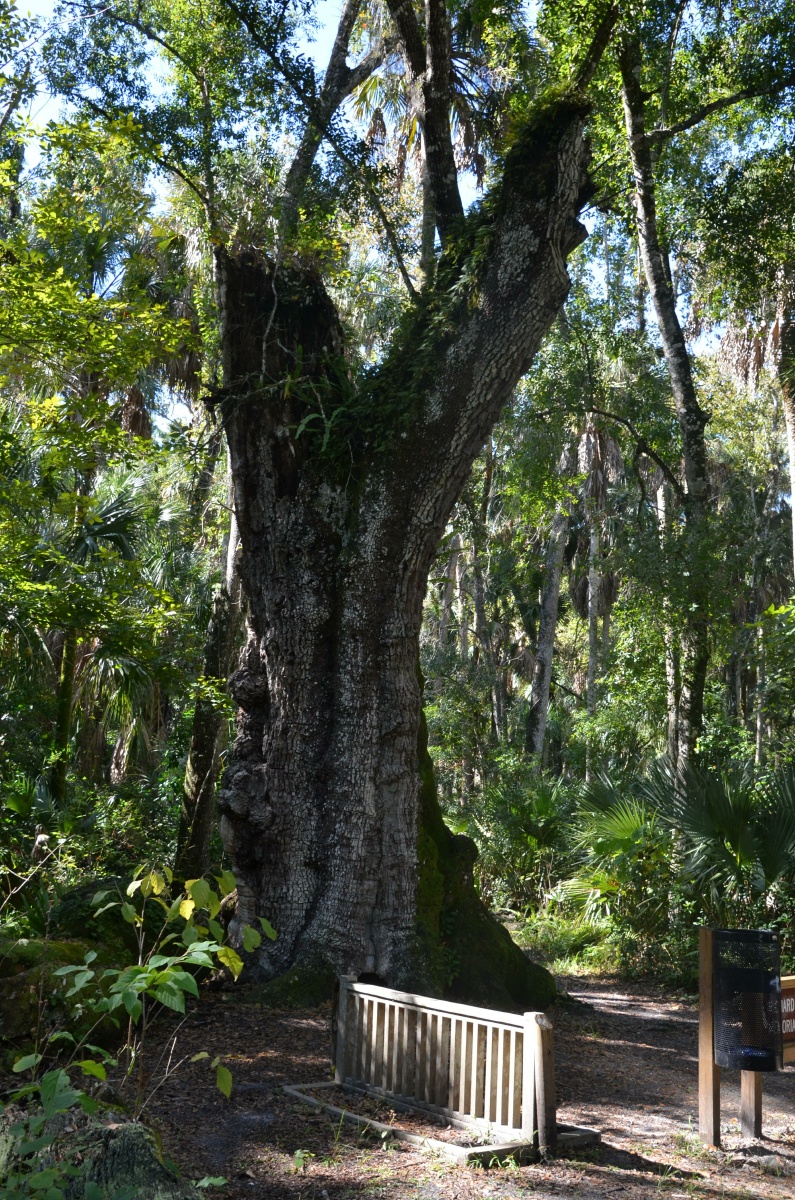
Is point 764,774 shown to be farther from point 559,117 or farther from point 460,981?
point 559,117

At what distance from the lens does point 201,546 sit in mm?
20000

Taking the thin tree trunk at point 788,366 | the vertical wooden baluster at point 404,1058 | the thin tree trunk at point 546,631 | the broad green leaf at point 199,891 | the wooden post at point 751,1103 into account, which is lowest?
the wooden post at point 751,1103

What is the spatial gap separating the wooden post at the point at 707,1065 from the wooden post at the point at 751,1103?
0.62 feet

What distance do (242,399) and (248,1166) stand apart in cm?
562

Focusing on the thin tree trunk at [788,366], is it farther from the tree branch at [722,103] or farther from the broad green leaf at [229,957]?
the broad green leaf at [229,957]

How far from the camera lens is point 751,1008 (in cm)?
519

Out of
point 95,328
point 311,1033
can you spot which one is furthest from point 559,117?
point 311,1033

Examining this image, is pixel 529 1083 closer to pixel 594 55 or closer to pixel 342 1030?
pixel 342 1030

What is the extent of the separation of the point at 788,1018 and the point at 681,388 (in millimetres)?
7907

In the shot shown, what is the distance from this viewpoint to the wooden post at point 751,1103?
213 inches

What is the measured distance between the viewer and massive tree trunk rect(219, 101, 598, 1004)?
23.8 feet

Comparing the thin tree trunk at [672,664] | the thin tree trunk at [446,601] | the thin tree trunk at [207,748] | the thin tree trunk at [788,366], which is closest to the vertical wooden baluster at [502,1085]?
the thin tree trunk at [207,748]

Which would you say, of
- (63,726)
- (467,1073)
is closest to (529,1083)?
(467,1073)

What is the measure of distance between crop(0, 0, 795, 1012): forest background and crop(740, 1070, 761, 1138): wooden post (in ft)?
12.2
